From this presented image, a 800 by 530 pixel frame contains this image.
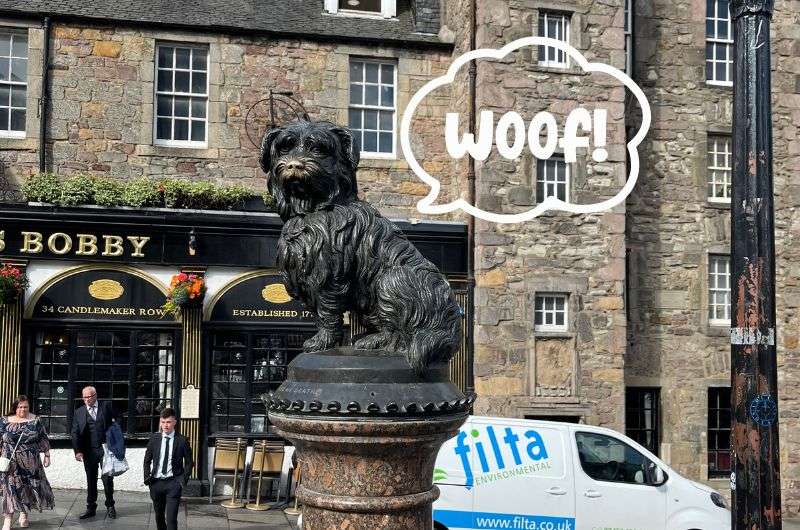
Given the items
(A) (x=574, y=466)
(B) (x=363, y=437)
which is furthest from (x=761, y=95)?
(A) (x=574, y=466)

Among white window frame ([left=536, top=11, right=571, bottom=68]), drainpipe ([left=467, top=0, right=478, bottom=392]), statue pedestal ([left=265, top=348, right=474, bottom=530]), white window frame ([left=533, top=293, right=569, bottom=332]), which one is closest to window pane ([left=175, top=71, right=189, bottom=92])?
drainpipe ([left=467, top=0, right=478, bottom=392])

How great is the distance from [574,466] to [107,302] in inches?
290

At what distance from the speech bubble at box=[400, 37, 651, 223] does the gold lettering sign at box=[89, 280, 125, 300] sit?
4810mm

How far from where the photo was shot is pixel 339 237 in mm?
4156

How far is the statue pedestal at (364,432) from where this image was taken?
3.78 meters

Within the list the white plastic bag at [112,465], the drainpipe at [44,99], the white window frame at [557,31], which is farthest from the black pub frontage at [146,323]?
the white window frame at [557,31]

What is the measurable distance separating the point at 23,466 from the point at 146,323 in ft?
12.6

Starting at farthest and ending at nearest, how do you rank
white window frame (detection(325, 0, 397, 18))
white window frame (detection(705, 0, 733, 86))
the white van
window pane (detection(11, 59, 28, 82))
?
white window frame (detection(705, 0, 733, 86)), white window frame (detection(325, 0, 397, 18)), window pane (detection(11, 59, 28, 82)), the white van

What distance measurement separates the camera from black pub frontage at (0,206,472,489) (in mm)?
13727

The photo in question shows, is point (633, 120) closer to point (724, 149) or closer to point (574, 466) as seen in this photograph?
point (724, 149)

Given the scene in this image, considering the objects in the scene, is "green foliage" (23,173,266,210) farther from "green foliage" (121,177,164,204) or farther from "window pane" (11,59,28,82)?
"window pane" (11,59,28,82)

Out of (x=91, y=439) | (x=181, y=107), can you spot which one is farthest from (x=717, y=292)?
(x=91, y=439)

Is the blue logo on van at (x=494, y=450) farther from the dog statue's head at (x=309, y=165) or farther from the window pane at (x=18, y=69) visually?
the window pane at (x=18, y=69)

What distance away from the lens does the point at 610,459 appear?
33.9ft
